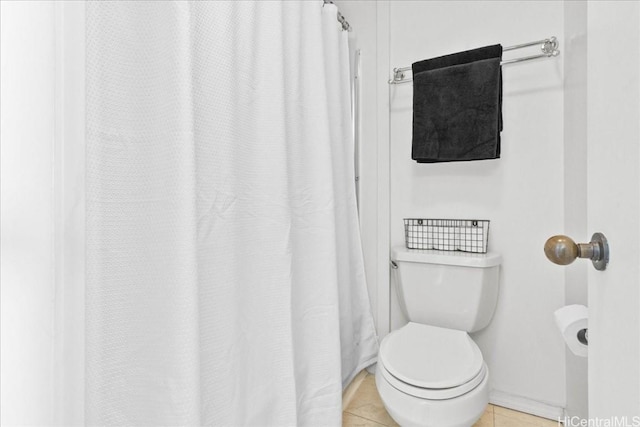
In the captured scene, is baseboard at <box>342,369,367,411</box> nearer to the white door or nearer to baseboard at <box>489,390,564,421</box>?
baseboard at <box>489,390,564,421</box>

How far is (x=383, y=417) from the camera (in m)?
1.49

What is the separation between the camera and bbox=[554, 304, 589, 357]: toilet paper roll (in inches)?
31.4

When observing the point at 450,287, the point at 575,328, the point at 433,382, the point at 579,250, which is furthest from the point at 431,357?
the point at 579,250

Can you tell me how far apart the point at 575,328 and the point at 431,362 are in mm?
526

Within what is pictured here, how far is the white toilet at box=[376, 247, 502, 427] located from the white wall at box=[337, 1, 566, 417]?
14 centimetres

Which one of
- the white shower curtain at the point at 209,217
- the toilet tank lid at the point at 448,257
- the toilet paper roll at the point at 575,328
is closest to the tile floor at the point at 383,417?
the white shower curtain at the point at 209,217

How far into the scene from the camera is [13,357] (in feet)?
1.73

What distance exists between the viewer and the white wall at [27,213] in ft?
1.72

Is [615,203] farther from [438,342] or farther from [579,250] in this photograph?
[438,342]

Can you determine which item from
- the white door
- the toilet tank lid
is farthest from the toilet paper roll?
the toilet tank lid

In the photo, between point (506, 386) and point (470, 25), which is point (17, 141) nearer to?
point (470, 25)

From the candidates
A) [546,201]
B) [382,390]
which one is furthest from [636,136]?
[546,201]

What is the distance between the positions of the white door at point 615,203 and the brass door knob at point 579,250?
0.01 metres

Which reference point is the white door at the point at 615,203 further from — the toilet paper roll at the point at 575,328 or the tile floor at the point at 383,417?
the tile floor at the point at 383,417
